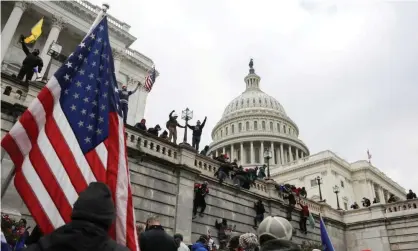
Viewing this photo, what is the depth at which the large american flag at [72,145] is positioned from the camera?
4.52 m

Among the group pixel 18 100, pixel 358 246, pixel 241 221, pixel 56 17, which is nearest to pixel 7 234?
pixel 18 100

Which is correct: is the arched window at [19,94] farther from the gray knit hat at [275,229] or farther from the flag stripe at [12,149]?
the gray knit hat at [275,229]

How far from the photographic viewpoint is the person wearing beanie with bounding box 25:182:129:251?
269 centimetres

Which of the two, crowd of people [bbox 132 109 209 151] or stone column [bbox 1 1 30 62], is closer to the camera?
crowd of people [bbox 132 109 209 151]

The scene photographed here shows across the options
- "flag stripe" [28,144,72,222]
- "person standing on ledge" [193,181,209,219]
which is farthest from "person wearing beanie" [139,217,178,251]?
"person standing on ledge" [193,181,209,219]

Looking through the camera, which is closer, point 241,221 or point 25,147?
point 25,147

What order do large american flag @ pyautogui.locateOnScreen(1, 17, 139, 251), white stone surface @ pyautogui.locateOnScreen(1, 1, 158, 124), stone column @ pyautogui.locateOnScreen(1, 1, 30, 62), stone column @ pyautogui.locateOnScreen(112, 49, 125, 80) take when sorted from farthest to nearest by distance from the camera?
1. stone column @ pyautogui.locateOnScreen(112, 49, 125, 80)
2. white stone surface @ pyautogui.locateOnScreen(1, 1, 158, 124)
3. stone column @ pyautogui.locateOnScreen(1, 1, 30, 62)
4. large american flag @ pyautogui.locateOnScreen(1, 17, 139, 251)

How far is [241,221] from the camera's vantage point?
19109mm

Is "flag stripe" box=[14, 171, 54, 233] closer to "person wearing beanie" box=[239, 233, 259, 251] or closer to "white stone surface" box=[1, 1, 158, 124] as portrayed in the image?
"person wearing beanie" box=[239, 233, 259, 251]

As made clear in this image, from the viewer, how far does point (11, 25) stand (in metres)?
26.0

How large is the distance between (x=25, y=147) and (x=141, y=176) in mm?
10904

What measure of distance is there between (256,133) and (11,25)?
69008 millimetres

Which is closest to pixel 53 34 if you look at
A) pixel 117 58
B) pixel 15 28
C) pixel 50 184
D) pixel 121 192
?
pixel 15 28

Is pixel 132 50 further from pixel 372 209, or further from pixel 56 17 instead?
pixel 372 209
